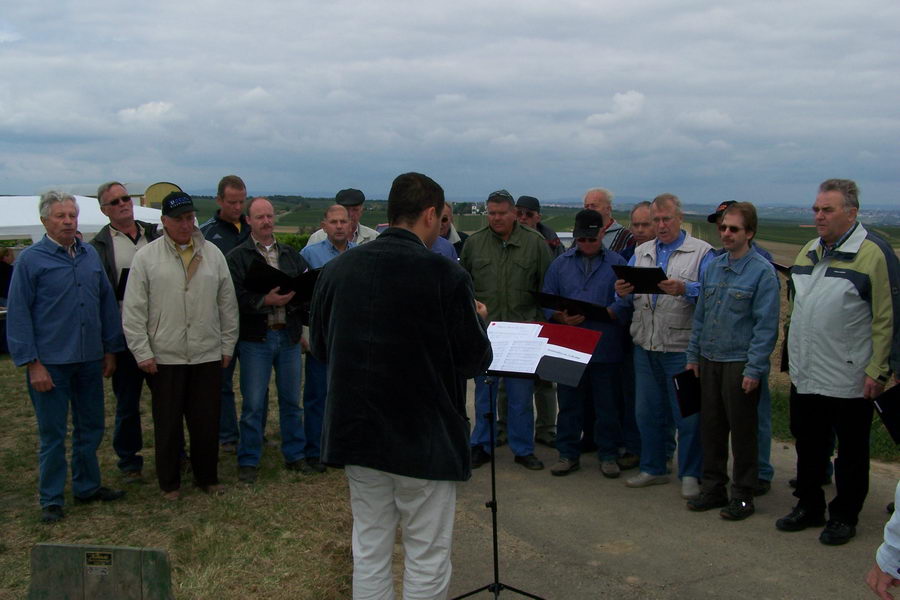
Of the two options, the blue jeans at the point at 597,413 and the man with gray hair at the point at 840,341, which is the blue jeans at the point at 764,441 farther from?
the blue jeans at the point at 597,413

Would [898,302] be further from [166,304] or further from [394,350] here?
[166,304]

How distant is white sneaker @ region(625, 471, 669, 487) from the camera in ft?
20.6

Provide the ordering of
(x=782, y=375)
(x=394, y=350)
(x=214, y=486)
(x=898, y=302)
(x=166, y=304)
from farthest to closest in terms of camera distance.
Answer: (x=782, y=375) < (x=214, y=486) < (x=166, y=304) < (x=898, y=302) < (x=394, y=350)

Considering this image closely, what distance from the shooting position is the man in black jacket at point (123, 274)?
6391 millimetres

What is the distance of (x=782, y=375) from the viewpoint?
10.2m

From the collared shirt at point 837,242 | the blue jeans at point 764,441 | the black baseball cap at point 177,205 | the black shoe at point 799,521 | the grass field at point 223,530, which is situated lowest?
the grass field at point 223,530

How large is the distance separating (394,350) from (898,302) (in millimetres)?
3227

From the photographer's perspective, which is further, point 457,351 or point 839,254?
point 839,254

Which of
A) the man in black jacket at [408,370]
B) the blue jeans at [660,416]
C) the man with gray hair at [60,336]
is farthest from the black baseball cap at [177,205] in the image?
the blue jeans at [660,416]

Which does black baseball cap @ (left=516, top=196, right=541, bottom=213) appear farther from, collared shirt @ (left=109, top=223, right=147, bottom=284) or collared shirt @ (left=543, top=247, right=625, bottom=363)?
collared shirt @ (left=109, top=223, right=147, bottom=284)

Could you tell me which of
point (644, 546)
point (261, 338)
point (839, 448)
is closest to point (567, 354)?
point (644, 546)

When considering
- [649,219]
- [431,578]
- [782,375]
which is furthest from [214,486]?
[782,375]

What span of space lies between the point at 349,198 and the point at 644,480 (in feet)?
11.3

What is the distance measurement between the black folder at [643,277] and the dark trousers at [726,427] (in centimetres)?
62
